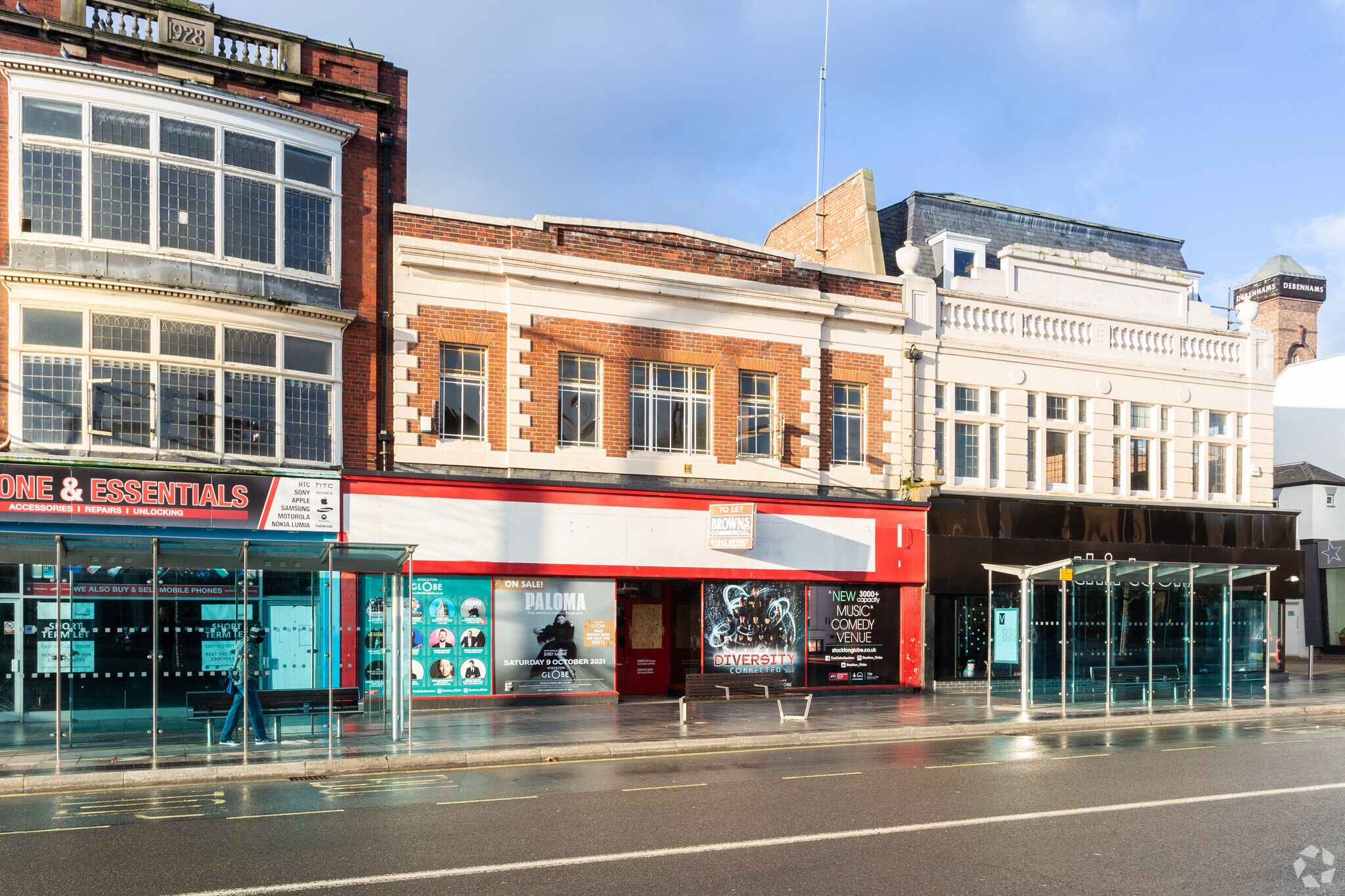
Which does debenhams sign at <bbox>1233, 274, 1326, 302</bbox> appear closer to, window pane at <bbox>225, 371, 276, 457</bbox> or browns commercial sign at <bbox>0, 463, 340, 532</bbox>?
browns commercial sign at <bbox>0, 463, 340, 532</bbox>

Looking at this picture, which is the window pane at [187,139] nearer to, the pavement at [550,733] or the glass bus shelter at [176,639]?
the glass bus shelter at [176,639]

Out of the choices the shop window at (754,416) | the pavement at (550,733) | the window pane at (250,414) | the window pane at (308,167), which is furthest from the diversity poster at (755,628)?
the window pane at (308,167)

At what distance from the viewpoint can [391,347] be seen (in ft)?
64.7

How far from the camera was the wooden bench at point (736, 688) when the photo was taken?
18.4 meters

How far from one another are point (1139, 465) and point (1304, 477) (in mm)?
12512

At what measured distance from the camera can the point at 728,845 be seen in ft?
30.2

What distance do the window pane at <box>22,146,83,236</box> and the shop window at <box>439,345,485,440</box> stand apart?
6.36m

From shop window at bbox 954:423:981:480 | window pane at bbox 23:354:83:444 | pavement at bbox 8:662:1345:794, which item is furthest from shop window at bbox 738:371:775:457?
window pane at bbox 23:354:83:444

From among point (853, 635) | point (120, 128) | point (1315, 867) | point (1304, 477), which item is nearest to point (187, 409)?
point (120, 128)

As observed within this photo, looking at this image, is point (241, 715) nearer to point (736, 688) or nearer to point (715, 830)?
point (736, 688)

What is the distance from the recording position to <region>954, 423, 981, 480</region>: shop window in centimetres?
2505

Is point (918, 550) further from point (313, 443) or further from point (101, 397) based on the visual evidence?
point (101, 397)

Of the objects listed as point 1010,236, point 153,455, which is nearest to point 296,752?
point 153,455

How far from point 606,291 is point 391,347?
4.39m
